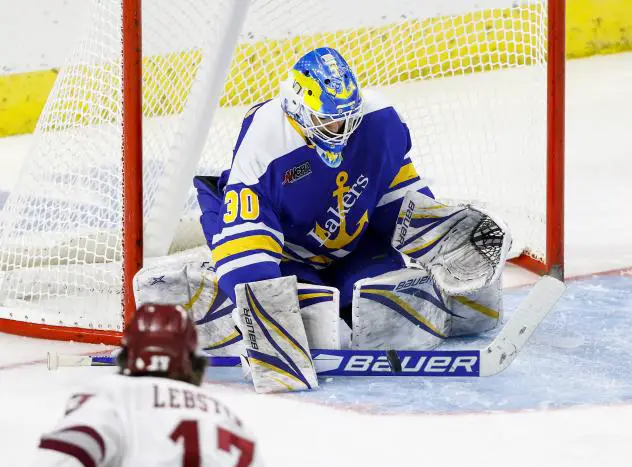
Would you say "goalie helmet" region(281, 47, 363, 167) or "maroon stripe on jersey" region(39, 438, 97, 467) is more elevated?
"goalie helmet" region(281, 47, 363, 167)

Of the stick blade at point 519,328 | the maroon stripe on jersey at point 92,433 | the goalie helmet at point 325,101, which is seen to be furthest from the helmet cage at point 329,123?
the maroon stripe on jersey at point 92,433

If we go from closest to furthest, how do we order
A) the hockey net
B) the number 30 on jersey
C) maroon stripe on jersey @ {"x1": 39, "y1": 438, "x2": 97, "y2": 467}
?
maroon stripe on jersey @ {"x1": 39, "y1": 438, "x2": 97, "y2": 467} → the number 30 on jersey → the hockey net

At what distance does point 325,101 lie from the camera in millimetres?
3283

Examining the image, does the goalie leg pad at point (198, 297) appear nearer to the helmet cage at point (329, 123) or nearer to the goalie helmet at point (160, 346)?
the helmet cage at point (329, 123)

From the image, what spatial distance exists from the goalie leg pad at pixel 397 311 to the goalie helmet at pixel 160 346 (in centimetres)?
161

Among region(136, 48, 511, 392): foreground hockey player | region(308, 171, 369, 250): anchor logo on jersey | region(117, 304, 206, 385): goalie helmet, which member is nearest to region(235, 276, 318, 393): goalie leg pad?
region(136, 48, 511, 392): foreground hockey player

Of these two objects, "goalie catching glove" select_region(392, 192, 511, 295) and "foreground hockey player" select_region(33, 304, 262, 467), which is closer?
"foreground hockey player" select_region(33, 304, 262, 467)

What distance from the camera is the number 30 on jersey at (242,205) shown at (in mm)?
3400

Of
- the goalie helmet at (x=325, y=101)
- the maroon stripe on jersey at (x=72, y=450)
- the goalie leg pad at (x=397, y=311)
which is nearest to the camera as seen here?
the maroon stripe on jersey at (x=72, y=450)

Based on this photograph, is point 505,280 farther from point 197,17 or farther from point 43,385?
point 43,385

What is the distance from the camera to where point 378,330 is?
11.6 ft

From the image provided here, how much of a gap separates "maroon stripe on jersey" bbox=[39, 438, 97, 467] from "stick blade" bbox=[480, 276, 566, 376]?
176 centimetres

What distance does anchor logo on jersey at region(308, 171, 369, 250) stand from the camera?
3.53 m

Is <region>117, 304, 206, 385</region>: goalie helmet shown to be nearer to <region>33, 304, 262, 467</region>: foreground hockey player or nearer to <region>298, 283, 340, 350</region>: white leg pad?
<region>33, 304, 262, 467</region>: foreground hockey player
